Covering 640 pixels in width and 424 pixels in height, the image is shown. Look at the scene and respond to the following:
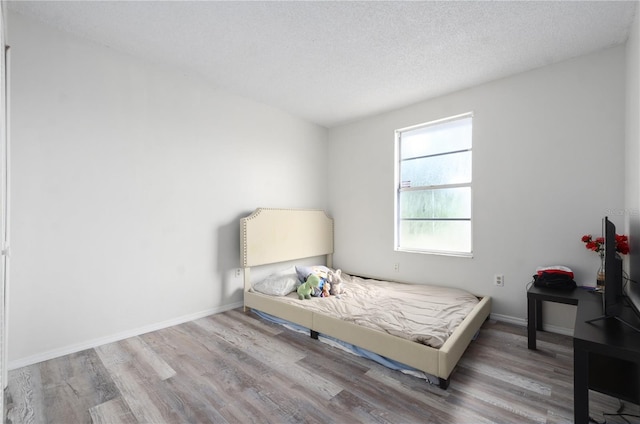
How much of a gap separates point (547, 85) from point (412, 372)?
2923mm

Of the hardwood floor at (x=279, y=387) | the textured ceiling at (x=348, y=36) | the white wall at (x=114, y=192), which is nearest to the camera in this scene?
the hardwood floor at (x=279, y=387)

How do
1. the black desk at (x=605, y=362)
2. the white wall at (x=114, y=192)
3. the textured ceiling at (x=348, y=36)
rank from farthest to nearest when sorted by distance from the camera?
the white wall at (x=114, y=192), the textured ceiling at (x=348, y=36), the black desk at (x=605, y=362)

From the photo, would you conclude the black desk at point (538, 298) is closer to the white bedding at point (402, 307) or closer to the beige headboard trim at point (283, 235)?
the white bedding at point (402, 307)

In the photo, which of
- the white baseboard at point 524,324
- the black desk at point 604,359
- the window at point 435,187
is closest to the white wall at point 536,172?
the white baseboard at point 524,324

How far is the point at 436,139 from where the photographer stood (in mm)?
3570

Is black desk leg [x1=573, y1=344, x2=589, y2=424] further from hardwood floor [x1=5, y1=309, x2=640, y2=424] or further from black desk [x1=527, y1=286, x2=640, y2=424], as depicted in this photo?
hardwood floor [x1=5, y1=309, x2=640, y2=424]

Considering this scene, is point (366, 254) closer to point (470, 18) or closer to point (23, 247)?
point (470, 18)

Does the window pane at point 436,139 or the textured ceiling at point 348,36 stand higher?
the textured ceiling at point 348,36

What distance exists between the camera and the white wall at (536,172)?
2.50 m

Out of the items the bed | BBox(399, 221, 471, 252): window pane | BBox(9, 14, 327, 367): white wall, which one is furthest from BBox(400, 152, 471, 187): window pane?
BBox(9, 14, 327, 367): white wall

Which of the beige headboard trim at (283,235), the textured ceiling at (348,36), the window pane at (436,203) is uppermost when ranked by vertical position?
the textured ceiling at (348,36)

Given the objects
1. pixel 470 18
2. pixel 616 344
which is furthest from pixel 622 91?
pixel 616 344

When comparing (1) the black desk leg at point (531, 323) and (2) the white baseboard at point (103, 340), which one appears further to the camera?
(1) the black desk leg at point (531, 323)

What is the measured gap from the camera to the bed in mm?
1925
